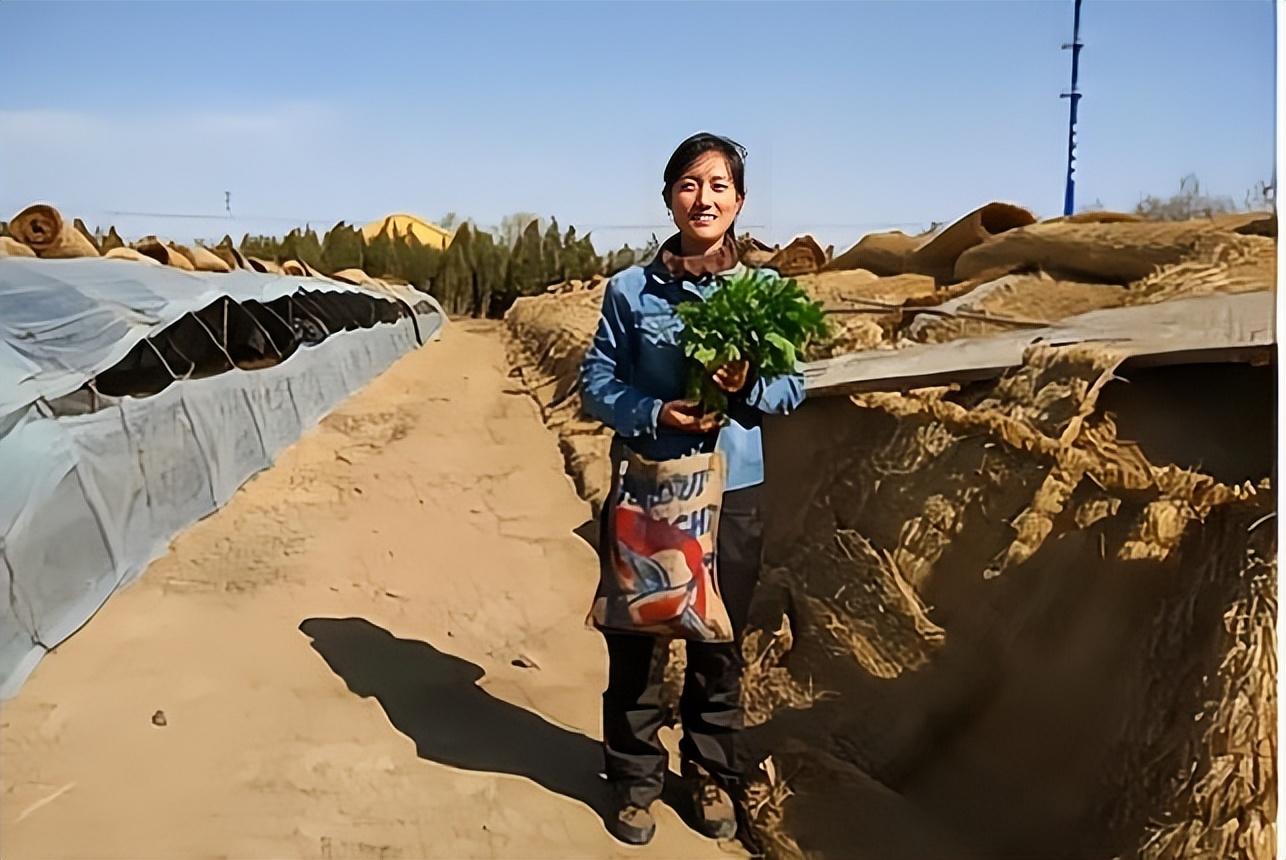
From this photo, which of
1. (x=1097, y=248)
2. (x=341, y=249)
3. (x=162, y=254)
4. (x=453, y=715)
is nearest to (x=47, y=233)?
(x=162, y=254)

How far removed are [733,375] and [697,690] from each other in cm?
70

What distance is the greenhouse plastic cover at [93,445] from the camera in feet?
11.3

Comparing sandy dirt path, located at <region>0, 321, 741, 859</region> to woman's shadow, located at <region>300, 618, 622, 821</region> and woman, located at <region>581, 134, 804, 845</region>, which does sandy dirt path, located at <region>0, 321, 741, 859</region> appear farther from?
woman, located at <region>581, 134, 804, 845</region>

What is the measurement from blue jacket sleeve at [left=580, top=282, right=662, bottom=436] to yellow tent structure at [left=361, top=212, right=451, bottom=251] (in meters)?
25.6

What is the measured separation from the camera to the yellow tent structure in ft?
90.5

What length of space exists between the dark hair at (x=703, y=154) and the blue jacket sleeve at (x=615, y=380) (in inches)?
9.6

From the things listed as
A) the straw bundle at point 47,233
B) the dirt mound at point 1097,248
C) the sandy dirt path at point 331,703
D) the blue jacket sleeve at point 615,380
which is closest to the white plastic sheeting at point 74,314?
the sandy dirt path at point 331,703

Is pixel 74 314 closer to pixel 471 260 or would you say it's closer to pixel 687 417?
pixel 687 417

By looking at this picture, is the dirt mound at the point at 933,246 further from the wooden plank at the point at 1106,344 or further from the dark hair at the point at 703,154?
the dark hair at the point at 703,154

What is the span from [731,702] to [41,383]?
2.94m

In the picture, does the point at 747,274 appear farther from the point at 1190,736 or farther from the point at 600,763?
the point at 600,763

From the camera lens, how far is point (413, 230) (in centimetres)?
2873

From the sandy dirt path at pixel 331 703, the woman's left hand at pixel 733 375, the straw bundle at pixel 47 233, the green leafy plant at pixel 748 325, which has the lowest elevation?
the sandy dirt path at pixel 331 703

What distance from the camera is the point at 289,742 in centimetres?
275
